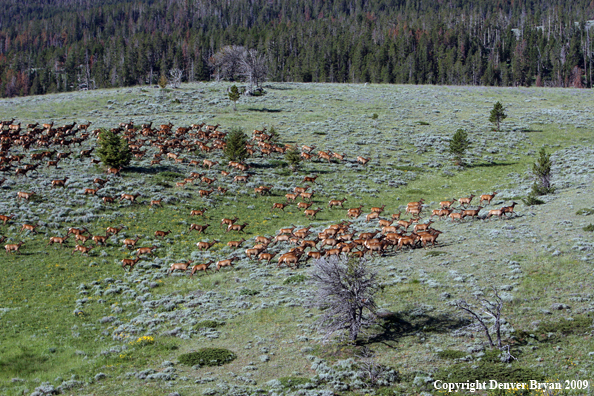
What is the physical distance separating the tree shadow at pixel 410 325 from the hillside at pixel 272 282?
82 mm

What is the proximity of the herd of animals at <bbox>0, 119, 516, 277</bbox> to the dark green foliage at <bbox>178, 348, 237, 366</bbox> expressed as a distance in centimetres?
883

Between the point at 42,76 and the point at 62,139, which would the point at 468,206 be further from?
the point at 42,76

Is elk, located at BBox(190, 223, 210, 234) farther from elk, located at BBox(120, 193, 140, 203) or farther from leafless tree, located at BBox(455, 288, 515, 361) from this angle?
leafless tree, located at BBox(455, 288, 515, 361)

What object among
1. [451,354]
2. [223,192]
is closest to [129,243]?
[223,192]

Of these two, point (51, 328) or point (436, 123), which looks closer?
point (51, 328)

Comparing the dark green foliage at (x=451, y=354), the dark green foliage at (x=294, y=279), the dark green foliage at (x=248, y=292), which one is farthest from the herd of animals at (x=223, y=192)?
the dark green foliage at (x=451, y=354)

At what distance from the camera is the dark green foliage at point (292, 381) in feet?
48.3

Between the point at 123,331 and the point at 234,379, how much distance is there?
7143 mm

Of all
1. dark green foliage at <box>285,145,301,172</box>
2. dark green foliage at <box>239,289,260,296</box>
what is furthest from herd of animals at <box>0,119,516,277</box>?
dark green foliage at <box>239,289,260,296</box>

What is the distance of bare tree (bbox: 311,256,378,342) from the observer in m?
17.6

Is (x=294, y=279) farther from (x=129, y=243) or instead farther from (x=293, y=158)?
(x=293, y=158)

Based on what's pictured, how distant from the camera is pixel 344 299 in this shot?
59.0 ft

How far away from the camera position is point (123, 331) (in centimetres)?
2019

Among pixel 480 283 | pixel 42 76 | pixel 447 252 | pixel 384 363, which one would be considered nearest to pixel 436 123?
pixel 447 252
